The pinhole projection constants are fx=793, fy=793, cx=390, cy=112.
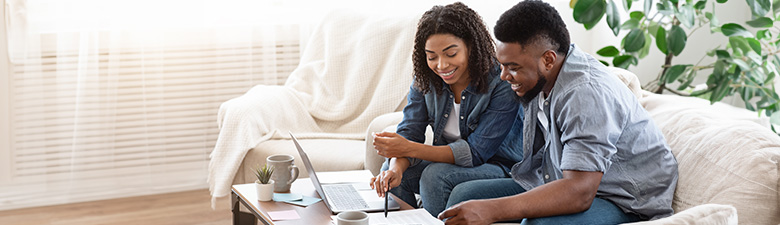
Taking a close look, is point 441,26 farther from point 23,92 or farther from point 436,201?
point 23,92

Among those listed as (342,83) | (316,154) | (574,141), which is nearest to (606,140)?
(574,141)

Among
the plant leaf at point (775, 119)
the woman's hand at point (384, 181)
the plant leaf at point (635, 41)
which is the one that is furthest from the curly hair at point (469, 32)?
the plant leaf at point (775, 119)

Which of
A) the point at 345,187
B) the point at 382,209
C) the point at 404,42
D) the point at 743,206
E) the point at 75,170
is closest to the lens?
the point at 743,206

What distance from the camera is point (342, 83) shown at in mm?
3076

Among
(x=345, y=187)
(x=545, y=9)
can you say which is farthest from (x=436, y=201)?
(x=545, y=9)

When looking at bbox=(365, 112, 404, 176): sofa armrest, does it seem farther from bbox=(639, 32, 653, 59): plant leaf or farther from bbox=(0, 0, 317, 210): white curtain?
bbox=(639, 32, 653, 59): plant leaf

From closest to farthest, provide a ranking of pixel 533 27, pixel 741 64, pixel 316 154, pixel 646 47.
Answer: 1. pixel 533 27
2. pixel 316 154
3. pixel 741 64
4. pixel 646 47

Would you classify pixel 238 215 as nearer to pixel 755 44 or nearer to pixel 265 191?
pixel 265 191

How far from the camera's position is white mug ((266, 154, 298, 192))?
6.36ft

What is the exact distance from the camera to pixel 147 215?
3.10m


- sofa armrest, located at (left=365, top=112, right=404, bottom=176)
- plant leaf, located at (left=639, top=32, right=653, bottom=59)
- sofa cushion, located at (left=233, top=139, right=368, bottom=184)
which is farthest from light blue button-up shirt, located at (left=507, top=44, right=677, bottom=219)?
plant leaf, located at (left=639, top=32, right=653, bottom=59)

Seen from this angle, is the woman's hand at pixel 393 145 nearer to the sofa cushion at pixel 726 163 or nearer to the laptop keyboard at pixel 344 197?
the laptop keyboard at pixel 344 197

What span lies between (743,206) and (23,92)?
8.79 feet

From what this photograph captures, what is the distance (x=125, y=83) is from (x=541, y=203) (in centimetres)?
225
